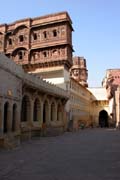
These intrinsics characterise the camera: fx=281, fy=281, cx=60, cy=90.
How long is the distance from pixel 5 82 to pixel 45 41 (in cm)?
2465

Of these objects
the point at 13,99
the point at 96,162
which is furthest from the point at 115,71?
the point at 96,162

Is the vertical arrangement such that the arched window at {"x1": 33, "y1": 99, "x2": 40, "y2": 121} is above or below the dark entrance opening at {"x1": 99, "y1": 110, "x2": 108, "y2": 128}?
above

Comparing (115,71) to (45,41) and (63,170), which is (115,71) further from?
(63,170)

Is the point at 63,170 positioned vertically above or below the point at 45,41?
below

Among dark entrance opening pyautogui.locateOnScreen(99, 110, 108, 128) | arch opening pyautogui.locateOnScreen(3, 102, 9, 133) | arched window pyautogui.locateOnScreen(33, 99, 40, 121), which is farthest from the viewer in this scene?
dark entrance opening pyautogui.locateOnScreen(99, 110, 108, 128)

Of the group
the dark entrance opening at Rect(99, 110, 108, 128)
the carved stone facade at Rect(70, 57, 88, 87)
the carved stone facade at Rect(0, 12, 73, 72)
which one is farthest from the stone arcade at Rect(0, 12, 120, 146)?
the carved stone facade at Rect(70, 57, 88, 87)

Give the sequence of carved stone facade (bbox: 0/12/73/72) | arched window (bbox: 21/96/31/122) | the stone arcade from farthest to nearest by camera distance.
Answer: carved stone facade (bbox: 0/12/73/72)
arched window (bbox: 21/96/31/122)
the stone arcade

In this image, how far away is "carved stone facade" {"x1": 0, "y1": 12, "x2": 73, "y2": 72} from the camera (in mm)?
41625

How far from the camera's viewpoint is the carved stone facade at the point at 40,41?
137 feet

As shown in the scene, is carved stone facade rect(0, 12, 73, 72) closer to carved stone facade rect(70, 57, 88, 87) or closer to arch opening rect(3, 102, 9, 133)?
arch opening rect(3, 102, 9, 133)

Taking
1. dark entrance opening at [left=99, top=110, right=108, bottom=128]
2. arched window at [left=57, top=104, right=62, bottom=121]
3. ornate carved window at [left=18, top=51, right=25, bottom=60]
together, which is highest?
ornate carved window at [left=18, top=51, right=25, bottom=60]

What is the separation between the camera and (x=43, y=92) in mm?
29391

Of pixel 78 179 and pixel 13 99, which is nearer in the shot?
pixel 78 179

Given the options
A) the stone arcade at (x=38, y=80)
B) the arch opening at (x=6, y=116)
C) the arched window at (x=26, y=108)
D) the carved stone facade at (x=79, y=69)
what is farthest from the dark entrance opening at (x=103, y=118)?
the arch opening at (x=6, y=116)
